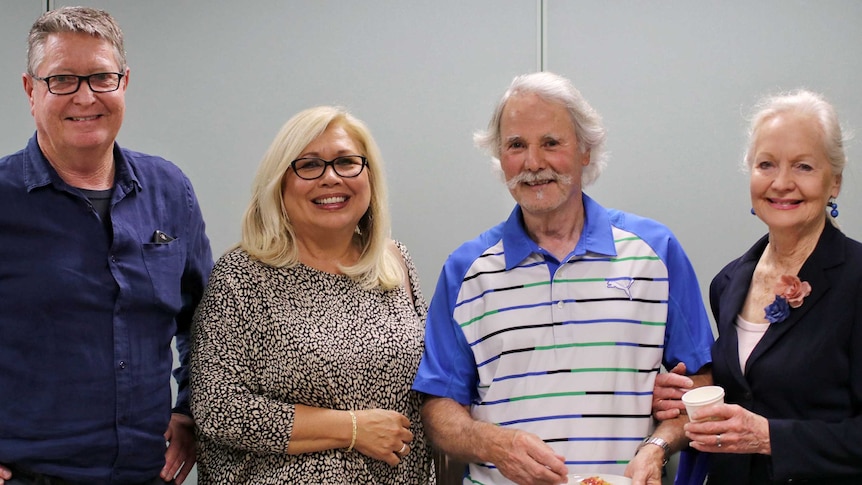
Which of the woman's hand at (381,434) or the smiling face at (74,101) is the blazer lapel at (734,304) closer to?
the woman's hand at (381,434)

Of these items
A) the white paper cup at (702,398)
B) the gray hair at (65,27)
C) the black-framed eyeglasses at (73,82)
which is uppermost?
the gray hair at (65,27)

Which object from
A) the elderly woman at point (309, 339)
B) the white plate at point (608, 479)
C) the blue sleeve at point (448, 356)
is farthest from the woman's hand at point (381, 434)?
the white plate at point (608, 479)

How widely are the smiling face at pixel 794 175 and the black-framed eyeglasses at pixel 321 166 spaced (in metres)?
1.04

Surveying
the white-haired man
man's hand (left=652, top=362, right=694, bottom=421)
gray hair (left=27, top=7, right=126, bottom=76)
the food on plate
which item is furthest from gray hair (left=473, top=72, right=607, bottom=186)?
gray hair (left=27, top=7, right=126, bottom=76)

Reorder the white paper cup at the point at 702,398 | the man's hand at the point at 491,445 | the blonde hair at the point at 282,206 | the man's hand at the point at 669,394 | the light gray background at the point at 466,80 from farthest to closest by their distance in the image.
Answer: the light gray background at the point at 466,80 → the blonde hair at the point at 282,206 → the man's hand at the point at 669,394 → the man's hand at the point at 491,445 → the white paper cup at the point at 702,398

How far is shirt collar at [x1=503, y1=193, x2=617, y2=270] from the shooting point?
6.79 feet

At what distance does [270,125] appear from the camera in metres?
3.23

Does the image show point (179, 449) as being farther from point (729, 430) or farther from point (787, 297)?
point (787, 297)

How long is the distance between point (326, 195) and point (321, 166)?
0.08 m

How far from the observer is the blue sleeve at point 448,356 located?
2.13 metres

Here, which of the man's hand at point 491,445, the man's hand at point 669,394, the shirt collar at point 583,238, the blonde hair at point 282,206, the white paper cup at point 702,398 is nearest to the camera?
the white paper cup at point 702,398

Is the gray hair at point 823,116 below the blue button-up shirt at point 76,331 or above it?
above

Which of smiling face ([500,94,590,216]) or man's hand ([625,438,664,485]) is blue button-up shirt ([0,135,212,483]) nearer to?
smiling face ([500,94,590,216])

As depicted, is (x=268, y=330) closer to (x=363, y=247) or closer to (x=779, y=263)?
(x=363, y=247)
